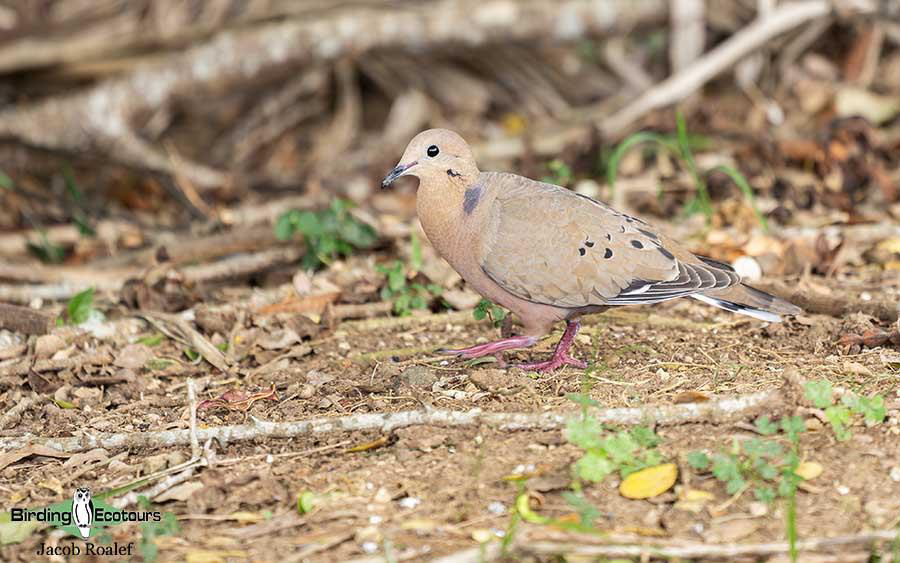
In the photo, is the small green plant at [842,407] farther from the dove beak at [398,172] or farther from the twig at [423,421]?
the dove beak at [398,172]

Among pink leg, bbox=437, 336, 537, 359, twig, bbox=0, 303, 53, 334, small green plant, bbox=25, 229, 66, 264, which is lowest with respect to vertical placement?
pink leg, bbox=437, 336, 537, 359

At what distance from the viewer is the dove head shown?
12.7ft

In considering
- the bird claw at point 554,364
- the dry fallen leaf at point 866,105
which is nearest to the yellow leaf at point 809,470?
the bird claw at point 554,364

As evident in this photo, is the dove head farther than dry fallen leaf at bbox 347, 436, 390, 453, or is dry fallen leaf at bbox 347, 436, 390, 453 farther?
the dove head

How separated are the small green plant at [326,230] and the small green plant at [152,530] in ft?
6.81

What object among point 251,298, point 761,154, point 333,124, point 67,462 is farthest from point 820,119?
Result: point 67,462

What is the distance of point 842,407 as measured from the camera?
3.20m

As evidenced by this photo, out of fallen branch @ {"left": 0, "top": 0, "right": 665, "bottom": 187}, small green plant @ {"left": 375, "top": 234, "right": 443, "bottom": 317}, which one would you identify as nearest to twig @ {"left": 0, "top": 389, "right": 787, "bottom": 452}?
small green plant @ {"left": 375, "top": 234, "right": 443, "bottom": 317}

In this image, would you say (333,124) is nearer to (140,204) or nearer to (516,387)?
(140,204)

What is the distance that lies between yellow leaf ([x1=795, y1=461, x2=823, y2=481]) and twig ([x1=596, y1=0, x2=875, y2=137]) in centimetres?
388

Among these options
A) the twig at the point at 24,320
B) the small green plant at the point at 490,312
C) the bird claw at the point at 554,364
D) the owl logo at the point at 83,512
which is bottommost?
the owl logo at the point at 83,512

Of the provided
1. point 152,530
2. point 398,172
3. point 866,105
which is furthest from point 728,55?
point 152,530

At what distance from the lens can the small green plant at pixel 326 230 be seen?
16.3 feet

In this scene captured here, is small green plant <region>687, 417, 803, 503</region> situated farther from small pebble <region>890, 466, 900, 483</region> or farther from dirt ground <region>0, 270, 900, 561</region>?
small pebble <region>890, 466, 900, 483</region>
